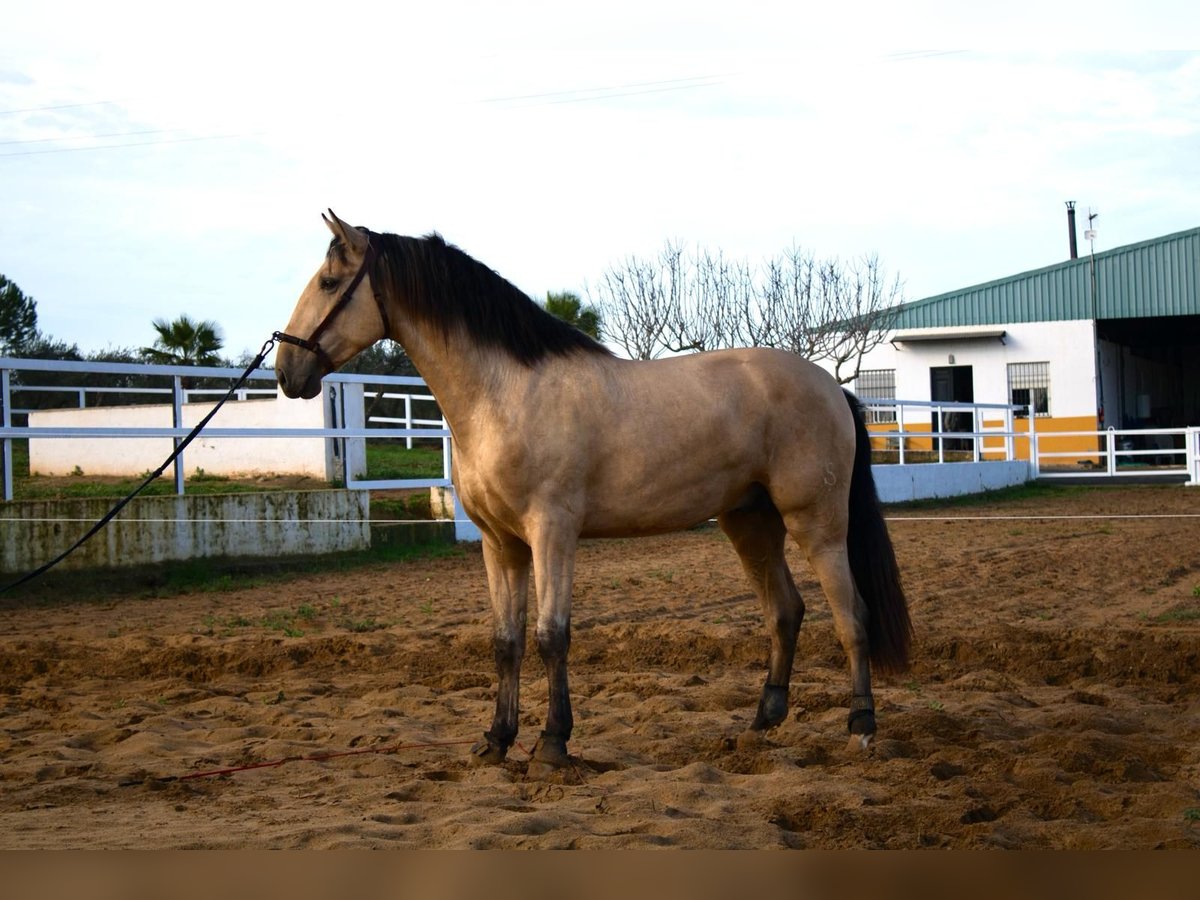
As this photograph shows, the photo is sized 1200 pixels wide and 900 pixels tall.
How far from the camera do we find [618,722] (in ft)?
16.4

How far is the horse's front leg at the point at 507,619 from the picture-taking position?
446 cm

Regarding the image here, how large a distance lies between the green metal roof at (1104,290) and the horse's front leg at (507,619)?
1204 inches

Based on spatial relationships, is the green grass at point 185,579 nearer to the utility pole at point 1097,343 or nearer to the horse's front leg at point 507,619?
the horse's front leg at point 507,619

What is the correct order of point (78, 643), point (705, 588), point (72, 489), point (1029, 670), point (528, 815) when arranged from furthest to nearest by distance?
1. point (72, 489)
2. point (705, 588)
3. point (78, 643)
4. point (1029, 670)
5. point (528, 815)

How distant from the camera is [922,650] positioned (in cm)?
648

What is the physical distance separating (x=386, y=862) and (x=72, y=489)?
1360 cm

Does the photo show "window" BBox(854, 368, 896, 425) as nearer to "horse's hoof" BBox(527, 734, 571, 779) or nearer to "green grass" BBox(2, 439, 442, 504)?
"green grass" BBox(2, 439, 442, 504)

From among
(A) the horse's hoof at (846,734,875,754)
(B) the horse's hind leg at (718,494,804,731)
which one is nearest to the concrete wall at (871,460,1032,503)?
(B) the horse's hind leg at (718,494,804,731)

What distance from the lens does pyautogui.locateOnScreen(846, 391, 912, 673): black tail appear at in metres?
5.09

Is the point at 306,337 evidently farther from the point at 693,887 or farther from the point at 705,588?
the point at 705,588

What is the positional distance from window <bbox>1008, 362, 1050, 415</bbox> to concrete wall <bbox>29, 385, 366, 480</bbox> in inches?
961

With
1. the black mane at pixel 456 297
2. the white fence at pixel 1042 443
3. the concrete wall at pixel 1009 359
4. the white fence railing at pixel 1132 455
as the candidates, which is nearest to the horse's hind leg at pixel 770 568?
the black mane at pixel 456 297

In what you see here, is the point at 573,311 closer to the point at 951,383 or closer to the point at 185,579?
the point at 951,383

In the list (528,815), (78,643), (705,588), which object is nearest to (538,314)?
(528,815)
